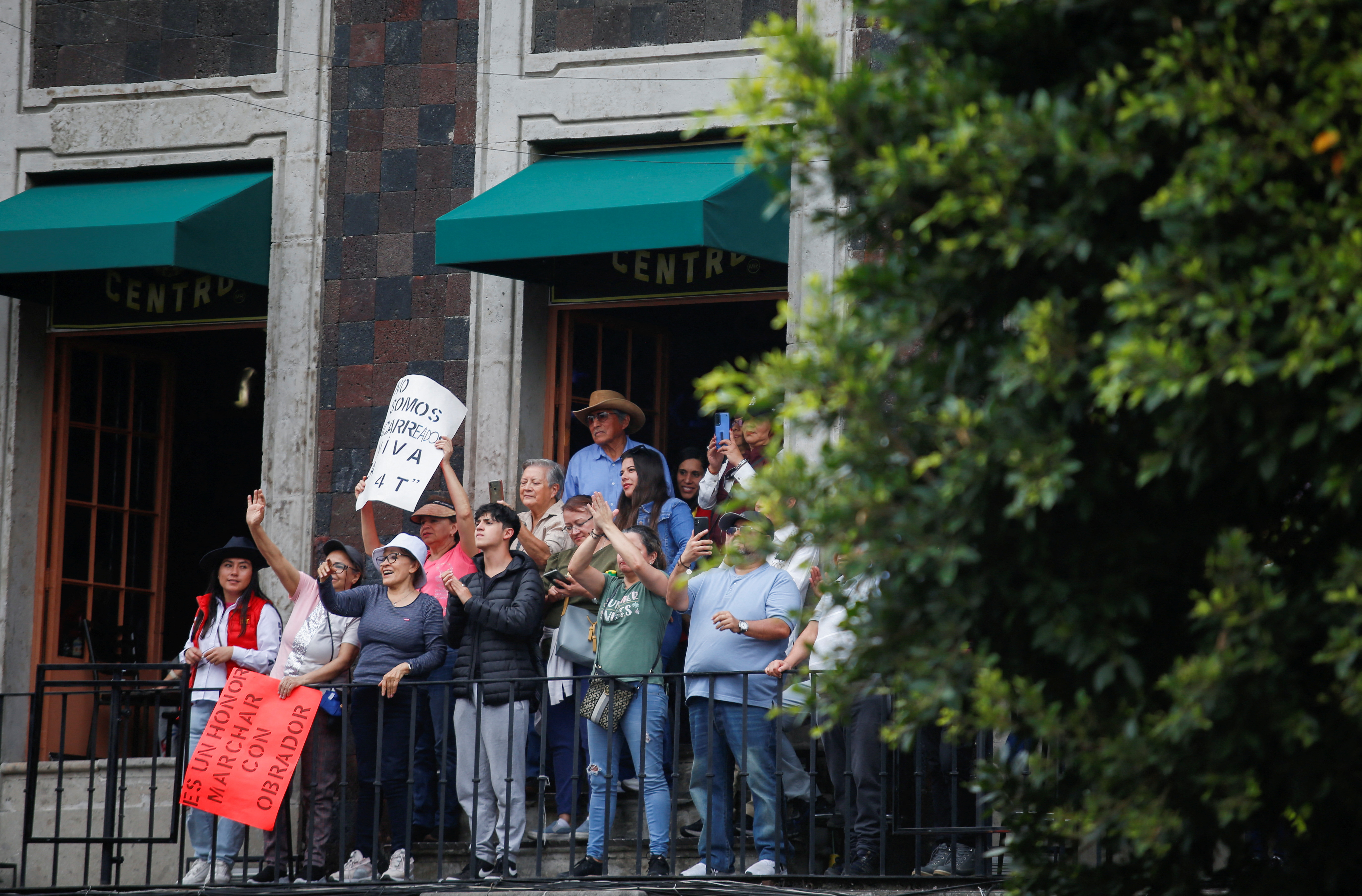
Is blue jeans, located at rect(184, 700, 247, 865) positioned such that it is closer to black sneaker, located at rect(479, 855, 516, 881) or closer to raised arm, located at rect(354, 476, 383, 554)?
raised arm, located at rect(354, 476, 383, 554)

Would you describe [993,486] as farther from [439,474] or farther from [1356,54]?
[439,474]

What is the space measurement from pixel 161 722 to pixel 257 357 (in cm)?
433

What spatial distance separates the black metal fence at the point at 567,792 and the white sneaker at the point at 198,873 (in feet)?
0.16

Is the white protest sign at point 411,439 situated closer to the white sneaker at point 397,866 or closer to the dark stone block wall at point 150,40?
the white sneaker at point 397,866

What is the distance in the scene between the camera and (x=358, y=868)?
928cm

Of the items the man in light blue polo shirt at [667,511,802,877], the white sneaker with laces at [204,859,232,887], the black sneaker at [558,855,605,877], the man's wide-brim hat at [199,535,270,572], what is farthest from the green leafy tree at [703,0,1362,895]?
the man's wide-brim hat at [199,535,270,572]

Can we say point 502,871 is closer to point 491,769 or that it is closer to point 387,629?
point 491,769

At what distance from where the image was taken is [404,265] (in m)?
11.8

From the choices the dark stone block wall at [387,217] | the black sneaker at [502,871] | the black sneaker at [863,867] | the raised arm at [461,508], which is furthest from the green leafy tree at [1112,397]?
the dark stone block wall at [387,217]

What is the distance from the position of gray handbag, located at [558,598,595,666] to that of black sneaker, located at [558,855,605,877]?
1076mm

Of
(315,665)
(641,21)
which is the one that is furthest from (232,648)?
(641,21)

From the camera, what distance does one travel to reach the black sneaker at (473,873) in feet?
28.4

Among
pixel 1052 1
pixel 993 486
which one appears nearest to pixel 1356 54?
pixel 1052 1

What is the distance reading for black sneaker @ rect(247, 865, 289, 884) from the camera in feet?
30.2
